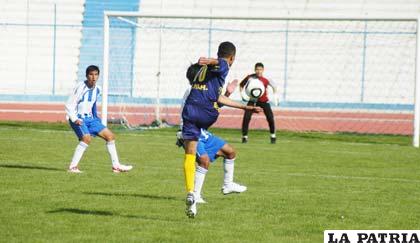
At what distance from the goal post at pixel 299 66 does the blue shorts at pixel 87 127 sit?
17.0 m

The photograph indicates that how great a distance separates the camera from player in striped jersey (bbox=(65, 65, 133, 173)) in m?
14.8

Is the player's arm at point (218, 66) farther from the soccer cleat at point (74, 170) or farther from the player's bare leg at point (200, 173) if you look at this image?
the soccer cleat at point (74, 170)

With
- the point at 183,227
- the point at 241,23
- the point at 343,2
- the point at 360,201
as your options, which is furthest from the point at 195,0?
the point at 183,227

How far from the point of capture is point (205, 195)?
468 inches

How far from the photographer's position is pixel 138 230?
29.1 ft

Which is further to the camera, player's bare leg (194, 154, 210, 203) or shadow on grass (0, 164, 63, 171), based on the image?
shadow on grass (0, 164, 63, 171)

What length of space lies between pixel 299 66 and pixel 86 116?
20.5 meters

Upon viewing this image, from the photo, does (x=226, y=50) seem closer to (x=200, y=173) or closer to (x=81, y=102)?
(x=200, y=173)

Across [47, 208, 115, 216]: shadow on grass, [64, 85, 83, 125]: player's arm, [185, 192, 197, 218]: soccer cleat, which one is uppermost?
[64, 85, 83, 125]: player's arm

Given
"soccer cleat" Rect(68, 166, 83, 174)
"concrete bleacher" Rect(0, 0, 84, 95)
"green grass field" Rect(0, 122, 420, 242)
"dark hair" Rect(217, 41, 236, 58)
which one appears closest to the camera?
"green grass field" Rect(0, 122, 420, 242)

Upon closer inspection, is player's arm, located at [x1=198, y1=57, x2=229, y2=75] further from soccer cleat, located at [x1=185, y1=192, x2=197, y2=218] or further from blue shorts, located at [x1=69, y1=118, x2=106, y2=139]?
blue shorts, located at [x1=69, y1=118, x2=106, y2=139]

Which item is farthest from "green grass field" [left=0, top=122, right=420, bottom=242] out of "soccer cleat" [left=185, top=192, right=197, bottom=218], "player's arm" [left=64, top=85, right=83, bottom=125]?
"player's arm" [left=64, top=85, right=83, bottom=125]

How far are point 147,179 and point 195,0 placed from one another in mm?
24555

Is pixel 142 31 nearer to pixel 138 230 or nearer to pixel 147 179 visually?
pixel 147 179
